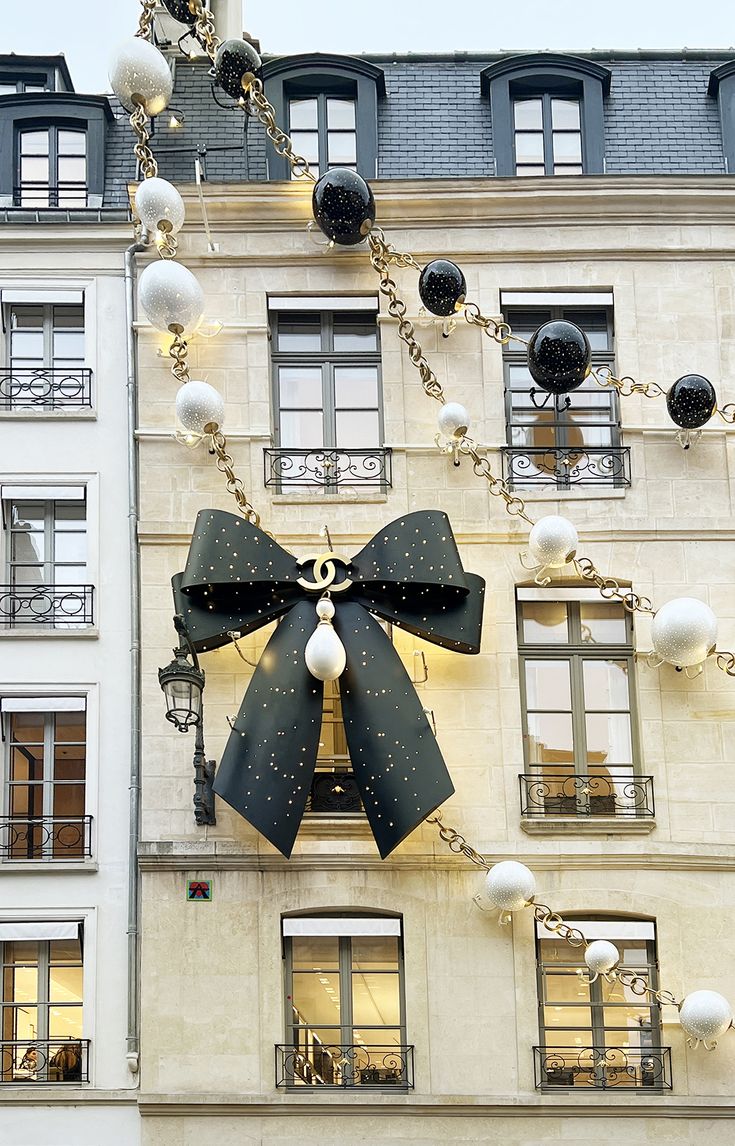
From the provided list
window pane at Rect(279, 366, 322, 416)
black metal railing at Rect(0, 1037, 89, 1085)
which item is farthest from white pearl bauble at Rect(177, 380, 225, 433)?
black metal railing at Rect(0, 1037, 89, 1085)

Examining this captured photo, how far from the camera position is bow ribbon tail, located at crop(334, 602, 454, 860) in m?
16.4

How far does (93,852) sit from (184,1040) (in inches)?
71.4

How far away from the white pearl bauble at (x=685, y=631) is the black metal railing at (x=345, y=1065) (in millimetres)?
3996

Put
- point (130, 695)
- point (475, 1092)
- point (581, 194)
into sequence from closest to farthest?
point (475, 1092) → point (130, 695) → point (581, 194)

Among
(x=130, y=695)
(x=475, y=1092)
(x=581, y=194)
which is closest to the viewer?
(x=475, y=1092)

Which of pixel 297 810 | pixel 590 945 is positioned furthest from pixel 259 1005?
pixel 590 945

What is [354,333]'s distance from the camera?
18766mm

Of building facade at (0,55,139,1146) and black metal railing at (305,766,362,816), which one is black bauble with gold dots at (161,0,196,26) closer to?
building facade at (0,55,139,1146)

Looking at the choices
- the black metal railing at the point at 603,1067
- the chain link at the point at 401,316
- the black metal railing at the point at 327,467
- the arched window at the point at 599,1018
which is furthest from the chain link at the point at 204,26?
the black metal railing at the point at 603,1067

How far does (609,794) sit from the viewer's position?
17.2 metres

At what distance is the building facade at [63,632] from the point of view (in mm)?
16688

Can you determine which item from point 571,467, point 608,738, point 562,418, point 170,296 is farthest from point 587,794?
point 170,296

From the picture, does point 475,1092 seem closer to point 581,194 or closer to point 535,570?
point 535,570

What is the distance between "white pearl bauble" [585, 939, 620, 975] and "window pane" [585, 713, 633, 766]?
70.8 inches
